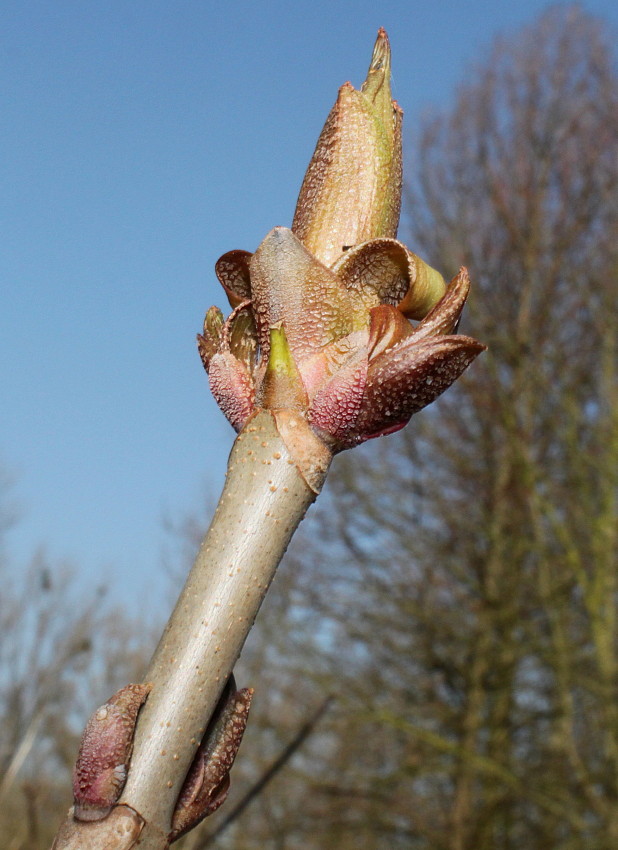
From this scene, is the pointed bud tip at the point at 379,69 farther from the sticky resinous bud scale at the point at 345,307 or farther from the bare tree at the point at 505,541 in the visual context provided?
the bare tree at the point at 505,541

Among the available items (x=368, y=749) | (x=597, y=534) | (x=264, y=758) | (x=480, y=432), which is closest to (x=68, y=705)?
(x=264, y=758)

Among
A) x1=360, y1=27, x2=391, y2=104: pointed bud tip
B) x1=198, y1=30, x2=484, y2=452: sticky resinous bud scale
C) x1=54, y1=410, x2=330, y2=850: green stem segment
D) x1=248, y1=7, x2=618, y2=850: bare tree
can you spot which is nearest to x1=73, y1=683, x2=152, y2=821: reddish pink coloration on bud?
x1=54, y1=410, x2=330, y2=850: green stem segment

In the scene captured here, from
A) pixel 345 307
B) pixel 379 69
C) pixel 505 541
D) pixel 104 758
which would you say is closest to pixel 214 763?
pixel 104 758

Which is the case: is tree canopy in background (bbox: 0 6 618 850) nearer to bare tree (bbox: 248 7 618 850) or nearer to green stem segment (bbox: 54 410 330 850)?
bare tree (bbox: 248 7 618 850)

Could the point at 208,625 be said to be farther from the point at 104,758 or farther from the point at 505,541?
the point at 505,541

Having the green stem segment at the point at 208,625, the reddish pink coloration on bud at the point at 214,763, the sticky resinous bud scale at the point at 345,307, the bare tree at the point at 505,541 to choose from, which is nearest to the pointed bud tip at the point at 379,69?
the sticky resinous bud scale at the point at 345,307
